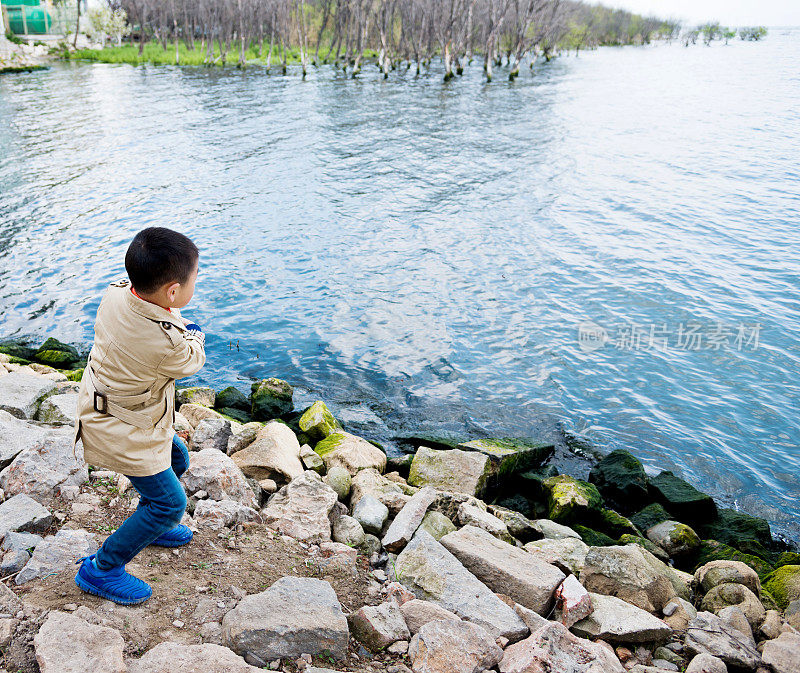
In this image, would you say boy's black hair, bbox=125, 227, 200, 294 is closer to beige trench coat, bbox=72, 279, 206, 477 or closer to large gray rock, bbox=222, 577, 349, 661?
beige trench coat, bbox=72, 279, 206, 477

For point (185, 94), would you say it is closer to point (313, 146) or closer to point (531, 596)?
point (313, 146)

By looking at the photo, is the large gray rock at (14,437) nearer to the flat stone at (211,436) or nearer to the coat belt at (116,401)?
the flat stone at (211,436)

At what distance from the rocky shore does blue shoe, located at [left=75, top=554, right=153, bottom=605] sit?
0.06 metres

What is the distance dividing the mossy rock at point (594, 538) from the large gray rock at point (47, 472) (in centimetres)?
479

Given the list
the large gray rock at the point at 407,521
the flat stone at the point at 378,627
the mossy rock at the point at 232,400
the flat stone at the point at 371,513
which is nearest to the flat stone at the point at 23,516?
the flat stone at the point at 378,627

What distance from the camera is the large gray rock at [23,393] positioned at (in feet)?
21.4

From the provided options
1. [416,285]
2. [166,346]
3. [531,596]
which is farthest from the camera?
[416,285]

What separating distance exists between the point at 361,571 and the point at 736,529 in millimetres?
4845

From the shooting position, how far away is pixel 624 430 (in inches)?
358

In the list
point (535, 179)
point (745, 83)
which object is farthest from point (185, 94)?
point (745, 83)

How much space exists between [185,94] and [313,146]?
17493 millimetres

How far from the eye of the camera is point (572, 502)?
6941 millimetres

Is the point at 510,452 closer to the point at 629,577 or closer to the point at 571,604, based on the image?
the point at 629,577

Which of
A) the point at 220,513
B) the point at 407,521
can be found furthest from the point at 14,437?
the point at 407,521
